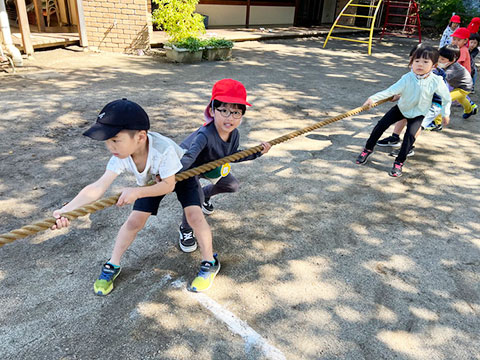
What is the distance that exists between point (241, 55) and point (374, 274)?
8923mm

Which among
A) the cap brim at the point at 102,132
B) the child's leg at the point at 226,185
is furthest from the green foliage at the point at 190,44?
the cap brim at the point at 102,132

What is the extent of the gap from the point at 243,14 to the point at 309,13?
4.98 metres

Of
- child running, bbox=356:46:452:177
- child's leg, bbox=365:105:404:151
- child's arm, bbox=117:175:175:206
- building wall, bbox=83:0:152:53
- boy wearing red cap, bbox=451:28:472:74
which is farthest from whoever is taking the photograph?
building wall, bbox=83:0:152:53

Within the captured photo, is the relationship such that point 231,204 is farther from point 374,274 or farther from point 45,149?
point 45,149

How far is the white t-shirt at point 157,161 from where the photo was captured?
2.23 metres

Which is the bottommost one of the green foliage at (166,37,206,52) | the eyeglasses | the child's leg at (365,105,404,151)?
the child's leg at (365,105,404,151)

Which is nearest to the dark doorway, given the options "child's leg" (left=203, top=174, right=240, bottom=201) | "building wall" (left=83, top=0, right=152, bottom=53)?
"building wall" (left=83, top=0, right=152, bottom=53)

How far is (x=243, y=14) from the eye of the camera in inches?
612

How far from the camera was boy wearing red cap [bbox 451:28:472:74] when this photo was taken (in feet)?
20.1

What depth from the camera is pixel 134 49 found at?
9703 millimetres

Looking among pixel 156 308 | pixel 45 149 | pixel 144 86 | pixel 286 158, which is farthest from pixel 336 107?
pixel 156 308

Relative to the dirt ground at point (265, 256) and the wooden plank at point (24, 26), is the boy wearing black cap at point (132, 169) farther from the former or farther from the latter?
the wooden plank at point (24, 26)

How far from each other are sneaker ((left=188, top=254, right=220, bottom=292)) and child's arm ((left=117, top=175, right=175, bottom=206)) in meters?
0.72

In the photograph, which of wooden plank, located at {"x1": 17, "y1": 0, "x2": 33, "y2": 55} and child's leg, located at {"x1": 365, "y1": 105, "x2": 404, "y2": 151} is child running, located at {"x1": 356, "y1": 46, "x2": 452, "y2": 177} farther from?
wooden plank, located at {"x1": 17, "y1": 0, "x2": 33, "y2": 55}
